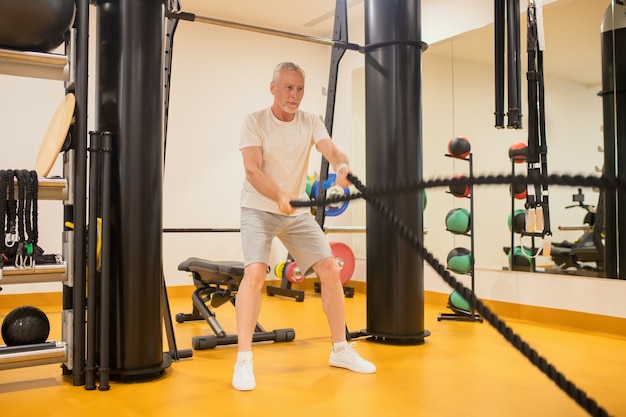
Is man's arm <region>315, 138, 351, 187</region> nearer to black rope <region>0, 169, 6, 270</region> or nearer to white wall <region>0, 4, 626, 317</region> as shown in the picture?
black rope <region>0, 169, 6, 270</region>

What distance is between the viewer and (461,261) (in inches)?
183

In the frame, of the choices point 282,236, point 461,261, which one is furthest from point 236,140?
point 282,236

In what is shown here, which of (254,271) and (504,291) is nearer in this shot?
(254,271)

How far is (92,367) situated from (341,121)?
15.9 ft

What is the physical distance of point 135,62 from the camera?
289 centimetres

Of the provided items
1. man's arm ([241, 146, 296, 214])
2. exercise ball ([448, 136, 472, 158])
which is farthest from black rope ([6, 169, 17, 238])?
exercise ball ([448, 136, 472, 158])

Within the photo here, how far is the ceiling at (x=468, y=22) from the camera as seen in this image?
14.9ft

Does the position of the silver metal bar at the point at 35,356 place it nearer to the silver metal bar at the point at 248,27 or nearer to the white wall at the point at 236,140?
the silver metal bar at the point at 248,27

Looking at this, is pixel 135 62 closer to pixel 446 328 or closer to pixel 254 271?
pixel 254 271

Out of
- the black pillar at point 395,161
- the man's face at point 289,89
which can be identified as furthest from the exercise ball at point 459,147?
the man's face at point 289,89

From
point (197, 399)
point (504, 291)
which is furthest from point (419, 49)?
point (197, 399)

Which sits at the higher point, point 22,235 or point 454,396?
point 22,235

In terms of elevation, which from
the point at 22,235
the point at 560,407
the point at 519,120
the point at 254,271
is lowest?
the point at 560,407

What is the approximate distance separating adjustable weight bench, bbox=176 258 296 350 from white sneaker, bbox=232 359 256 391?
2.83ft
